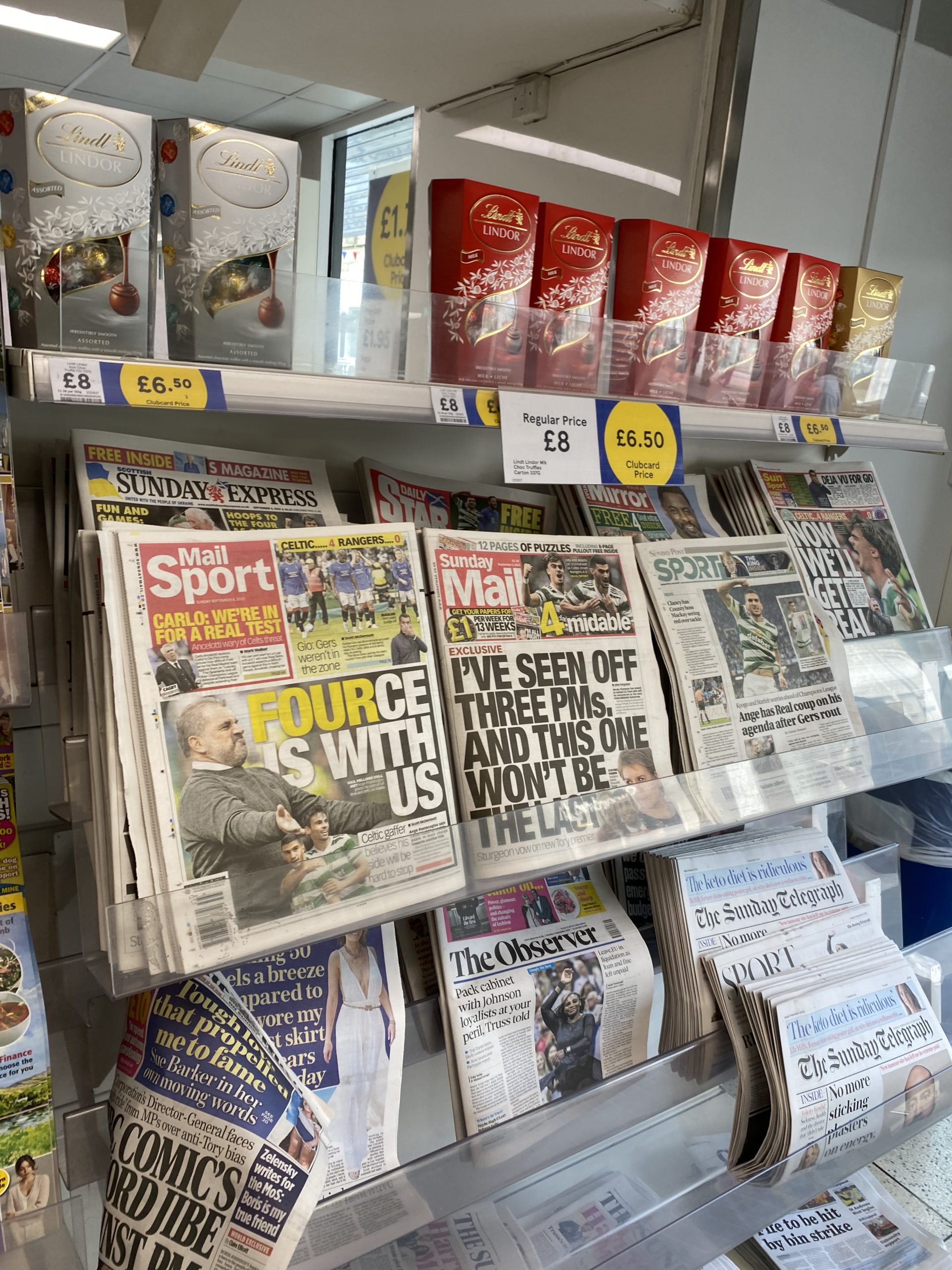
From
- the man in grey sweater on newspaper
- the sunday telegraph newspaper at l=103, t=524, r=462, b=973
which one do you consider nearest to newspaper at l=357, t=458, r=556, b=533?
the sunday telegraph newspaper at l=103, t=524, r=462, b=973

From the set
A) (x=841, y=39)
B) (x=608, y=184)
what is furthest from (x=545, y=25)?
(x=841, y=39)

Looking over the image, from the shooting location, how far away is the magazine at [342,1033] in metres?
1.11

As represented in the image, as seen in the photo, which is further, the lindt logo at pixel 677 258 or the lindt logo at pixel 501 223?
the lindt logo at pixel 677 258

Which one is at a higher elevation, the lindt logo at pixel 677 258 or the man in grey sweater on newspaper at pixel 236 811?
the lindt logo at pixel 677 258

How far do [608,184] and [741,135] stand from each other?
0.25 metres

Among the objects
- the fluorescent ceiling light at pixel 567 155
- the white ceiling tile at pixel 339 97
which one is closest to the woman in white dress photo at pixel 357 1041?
the fluorescent ceiling light at pixel 567 155

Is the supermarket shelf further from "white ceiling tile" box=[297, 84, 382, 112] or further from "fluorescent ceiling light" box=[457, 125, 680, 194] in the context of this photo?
"white ceiling tile" box=[297, 84, 382, 112]

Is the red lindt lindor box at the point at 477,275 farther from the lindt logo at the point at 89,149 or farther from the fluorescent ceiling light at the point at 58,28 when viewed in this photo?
the fluorescent ceiling light at the point at 58,28

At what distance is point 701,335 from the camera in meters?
1.33

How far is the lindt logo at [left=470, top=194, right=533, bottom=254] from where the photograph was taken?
3.63 feet

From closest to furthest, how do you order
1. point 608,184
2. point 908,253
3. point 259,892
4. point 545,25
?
point 259,892 → point 545,25 → point 608,184 → point 908,253

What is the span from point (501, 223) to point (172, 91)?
2.99ft

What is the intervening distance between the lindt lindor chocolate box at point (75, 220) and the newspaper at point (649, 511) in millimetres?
752

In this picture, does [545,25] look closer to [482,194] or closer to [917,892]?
[482,194]
